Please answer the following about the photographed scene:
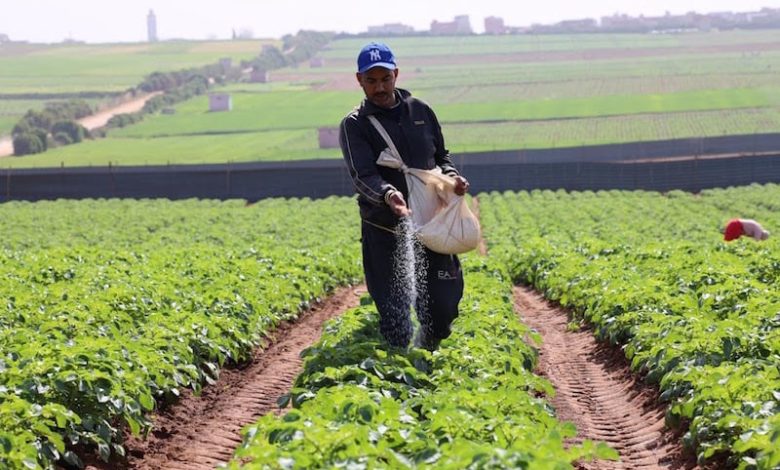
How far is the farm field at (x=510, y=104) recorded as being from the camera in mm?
81438

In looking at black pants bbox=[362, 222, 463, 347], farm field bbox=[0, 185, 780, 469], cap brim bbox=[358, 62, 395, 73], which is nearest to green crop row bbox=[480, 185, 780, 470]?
farm field bbox=[0, 185, 780, 469]

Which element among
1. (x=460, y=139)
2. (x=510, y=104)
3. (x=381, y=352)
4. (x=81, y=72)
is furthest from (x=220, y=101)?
(x=381, y=352)

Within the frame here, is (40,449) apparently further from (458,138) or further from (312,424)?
(458,138)

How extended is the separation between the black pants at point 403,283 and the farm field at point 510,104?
58835mm

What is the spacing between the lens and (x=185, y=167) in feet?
181

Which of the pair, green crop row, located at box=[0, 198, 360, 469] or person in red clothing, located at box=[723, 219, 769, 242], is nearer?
green crop row, located at box=[0, 198, 360, 469]

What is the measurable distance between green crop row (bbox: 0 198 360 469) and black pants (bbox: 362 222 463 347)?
5.31 ft

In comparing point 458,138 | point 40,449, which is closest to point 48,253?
point 40,449

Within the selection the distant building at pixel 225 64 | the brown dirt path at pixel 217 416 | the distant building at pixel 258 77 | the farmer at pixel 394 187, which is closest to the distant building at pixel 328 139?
the brown dirt path at pixel 217 416

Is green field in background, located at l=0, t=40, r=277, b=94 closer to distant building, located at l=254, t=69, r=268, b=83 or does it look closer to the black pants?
distant building, located at l=254, t=69, r=268, b=83

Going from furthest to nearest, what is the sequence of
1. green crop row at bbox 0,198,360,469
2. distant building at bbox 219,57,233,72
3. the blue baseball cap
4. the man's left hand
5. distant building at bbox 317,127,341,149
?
distant building at bbox 219,57,233,72 → distant building at bbox 317,127,341,149 → the man's left hand → the blue baseball cap → green crop row at bbox 0,198,360,469

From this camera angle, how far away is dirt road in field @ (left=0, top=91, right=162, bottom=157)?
90281 mm

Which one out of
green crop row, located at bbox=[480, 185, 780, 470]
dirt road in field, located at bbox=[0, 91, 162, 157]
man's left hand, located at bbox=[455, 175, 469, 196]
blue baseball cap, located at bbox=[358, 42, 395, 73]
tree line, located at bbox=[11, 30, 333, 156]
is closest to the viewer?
green crop row, located at bbox=[480, 185, 780, 470]

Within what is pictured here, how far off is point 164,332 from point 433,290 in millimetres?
2225
